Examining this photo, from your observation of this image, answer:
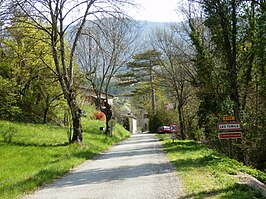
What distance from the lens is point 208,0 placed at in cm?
1977

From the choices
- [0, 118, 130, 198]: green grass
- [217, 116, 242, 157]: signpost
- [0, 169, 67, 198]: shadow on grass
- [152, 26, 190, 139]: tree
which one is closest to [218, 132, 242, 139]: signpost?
[217, 116, 242, 157]: signpost

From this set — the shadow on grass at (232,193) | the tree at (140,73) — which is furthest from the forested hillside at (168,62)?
the tree at (140,73)

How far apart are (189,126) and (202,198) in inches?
1207

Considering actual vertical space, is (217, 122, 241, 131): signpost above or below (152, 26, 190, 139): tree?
below

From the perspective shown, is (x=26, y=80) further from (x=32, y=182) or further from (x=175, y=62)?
(x=32, y=182)

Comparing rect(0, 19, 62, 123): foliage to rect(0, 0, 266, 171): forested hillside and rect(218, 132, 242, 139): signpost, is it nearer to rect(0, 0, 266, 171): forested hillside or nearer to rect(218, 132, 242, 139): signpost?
rect(0, 0, 266, 171): forested hillside

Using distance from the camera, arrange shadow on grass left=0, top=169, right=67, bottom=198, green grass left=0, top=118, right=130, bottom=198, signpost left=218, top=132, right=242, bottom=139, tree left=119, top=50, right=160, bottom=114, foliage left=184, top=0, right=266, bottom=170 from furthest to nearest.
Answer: tree left=119, top=50, right=160, bottom=114 < foliage left=184, top=0, right=266, bottom=170 < signpost left=218, top=132, right=242, bottom=139 < green grass left=0, top=118, right=130, bottom=198 < shadow on grass left=0, top=169, right=67, bottom=198

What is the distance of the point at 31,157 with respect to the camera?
693 inches

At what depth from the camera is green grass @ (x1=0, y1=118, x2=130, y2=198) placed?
11237 millimetres

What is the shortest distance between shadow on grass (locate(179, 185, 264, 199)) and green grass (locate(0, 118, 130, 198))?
15.5 feet

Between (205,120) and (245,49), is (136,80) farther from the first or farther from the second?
(245,49)

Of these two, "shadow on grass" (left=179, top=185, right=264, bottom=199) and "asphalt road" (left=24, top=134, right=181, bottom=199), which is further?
"asphalt road" (left=24, top=134, right=181, bottom=199)

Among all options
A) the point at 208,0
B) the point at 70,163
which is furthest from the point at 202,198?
the point at 208,0

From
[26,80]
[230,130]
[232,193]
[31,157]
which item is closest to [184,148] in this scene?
[230,130]
